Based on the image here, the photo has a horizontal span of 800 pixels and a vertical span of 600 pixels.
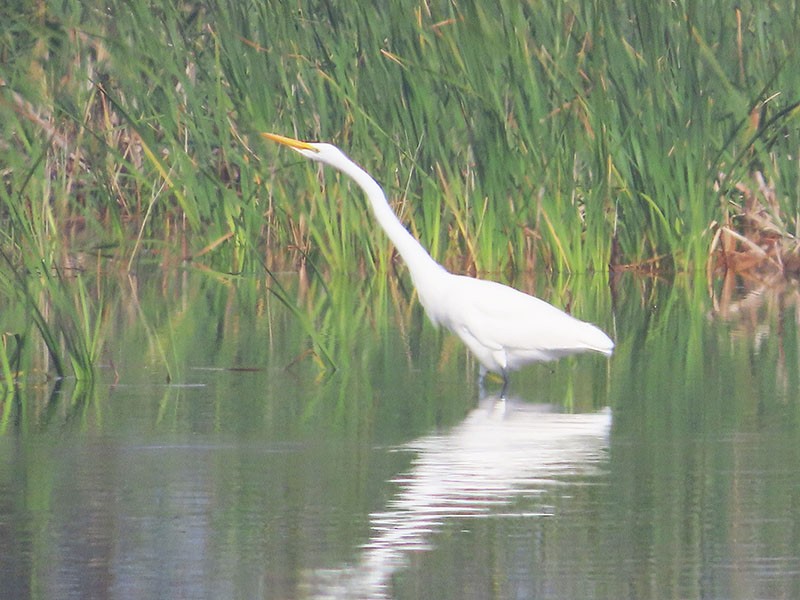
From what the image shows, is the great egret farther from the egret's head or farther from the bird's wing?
the egret's head

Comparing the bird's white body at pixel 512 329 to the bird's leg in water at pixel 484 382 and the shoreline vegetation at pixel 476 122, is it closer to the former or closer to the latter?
the bird's leg in water at pixel 484 382

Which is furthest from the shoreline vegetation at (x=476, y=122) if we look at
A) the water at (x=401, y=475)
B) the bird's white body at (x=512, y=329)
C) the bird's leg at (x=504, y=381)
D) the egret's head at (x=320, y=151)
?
the bird's leg at (x=504, y=381)

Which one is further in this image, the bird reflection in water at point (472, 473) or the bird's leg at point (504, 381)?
the bird's leg at point (504, 381)

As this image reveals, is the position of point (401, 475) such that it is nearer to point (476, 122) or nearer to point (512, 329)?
point (512, 329)

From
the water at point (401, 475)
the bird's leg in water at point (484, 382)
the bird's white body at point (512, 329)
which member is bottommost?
the water at point (401, 475)

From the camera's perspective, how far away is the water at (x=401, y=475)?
397 cm

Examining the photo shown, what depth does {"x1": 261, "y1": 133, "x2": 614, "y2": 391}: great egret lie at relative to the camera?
748cm

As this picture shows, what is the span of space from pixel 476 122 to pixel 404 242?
3.15 m

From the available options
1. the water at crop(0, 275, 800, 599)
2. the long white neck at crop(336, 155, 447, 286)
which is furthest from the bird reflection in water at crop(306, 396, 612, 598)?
the long white neck at crop(336, 155, 447, 286)

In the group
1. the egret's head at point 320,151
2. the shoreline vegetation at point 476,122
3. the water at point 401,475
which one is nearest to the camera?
the water at point 401,475

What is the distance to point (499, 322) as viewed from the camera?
297 inches

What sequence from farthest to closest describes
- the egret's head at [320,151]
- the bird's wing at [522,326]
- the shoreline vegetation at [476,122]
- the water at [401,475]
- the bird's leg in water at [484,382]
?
1. the shoreline vegetation at [476,122]
2. the egret's head at [320,151]
3. the bird's wing at [522,326]
4. the bird's leg in water at [484,382]
5. the water at [401,475]

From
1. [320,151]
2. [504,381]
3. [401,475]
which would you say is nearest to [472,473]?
[401,475]

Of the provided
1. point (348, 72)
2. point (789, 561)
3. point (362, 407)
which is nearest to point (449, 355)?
point (362, 407)
